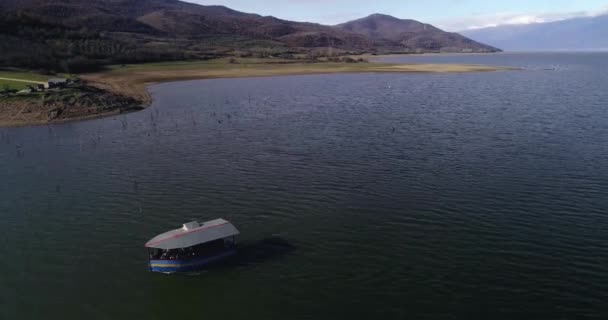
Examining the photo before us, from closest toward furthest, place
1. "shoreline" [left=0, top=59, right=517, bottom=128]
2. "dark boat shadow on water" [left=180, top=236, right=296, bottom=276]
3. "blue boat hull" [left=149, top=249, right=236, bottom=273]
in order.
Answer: "blue boat hull" [left=149, top=249, right=236, bottom=273] < "dark boat shadow on water" [left=180, top=236, right=296, bottom=276] < "shoreline" [left=0, top=59, right=517, bottom=128]

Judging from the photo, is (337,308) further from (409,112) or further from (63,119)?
(63,119)

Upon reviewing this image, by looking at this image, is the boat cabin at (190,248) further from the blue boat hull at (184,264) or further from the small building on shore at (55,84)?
the small building on shore at (55,84)

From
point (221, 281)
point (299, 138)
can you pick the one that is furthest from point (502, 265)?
point (299, 138)

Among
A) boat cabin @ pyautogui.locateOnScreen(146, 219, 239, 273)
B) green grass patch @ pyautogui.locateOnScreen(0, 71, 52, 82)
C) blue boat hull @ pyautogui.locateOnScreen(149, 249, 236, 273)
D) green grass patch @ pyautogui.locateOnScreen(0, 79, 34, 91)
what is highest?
green grass patch @ pyautogui.locateOnScreen(0, 71, 52, 82)

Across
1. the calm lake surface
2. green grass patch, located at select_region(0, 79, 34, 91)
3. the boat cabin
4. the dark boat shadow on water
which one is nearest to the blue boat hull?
the boat cabin

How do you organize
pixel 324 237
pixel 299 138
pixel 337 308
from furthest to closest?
pixel 299 138 → pixel 324 237 → pixel 337 308

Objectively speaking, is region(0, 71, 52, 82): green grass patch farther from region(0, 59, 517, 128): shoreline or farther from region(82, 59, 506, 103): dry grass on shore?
region(82, 59, 506, 103): dry grass on shore

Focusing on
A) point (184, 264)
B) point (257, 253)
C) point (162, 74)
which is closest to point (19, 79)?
point (162, 74)

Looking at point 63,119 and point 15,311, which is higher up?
point 63,119
